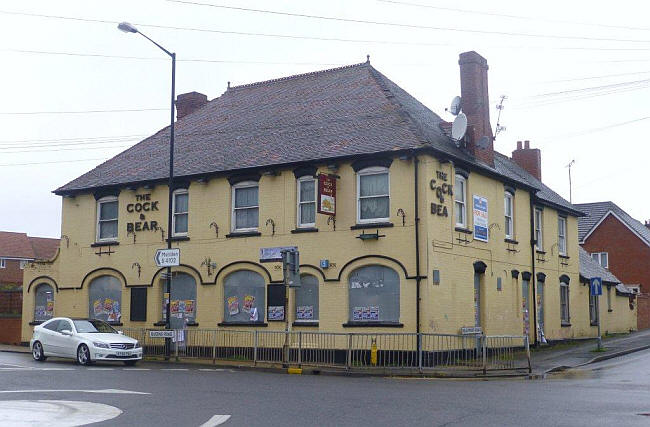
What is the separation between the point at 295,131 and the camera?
29516 mm

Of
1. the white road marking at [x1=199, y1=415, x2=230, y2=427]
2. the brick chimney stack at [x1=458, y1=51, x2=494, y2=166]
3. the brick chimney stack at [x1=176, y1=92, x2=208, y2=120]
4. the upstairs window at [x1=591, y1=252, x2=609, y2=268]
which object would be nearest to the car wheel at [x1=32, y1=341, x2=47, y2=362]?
the brick chimney stack at [x1=176, y1=92, x2=208, y2=120]

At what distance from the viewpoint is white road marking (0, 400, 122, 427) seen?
460 inches

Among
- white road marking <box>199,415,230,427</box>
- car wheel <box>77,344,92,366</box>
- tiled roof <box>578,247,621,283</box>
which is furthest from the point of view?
tiled roof <box>578,247,621,283</box>

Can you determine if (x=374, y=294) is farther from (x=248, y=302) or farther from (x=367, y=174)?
(x=248, y=302)

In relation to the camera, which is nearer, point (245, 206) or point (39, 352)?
point (39, 352)

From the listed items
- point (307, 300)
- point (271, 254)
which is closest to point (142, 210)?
point (271, 254)

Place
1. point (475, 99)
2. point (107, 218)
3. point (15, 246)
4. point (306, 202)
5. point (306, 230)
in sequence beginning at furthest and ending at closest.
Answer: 1. point (15, 246)
2. point (107, 218)
3. point (475, 99)
4. point (306, 202)
5. point (306, 230)

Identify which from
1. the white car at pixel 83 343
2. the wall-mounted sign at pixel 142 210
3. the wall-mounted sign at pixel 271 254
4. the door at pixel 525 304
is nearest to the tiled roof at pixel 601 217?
the door at pixel 525 304

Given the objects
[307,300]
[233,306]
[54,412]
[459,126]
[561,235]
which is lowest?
[54,412]

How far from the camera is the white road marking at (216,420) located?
11516mm

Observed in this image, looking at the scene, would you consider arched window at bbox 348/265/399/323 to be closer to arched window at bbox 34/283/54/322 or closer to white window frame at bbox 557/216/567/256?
white window frame at bbox 557/216/567/256

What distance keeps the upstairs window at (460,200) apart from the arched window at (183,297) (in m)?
9.85

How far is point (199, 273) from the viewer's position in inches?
1156

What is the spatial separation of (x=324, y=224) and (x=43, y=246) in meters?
58.7
